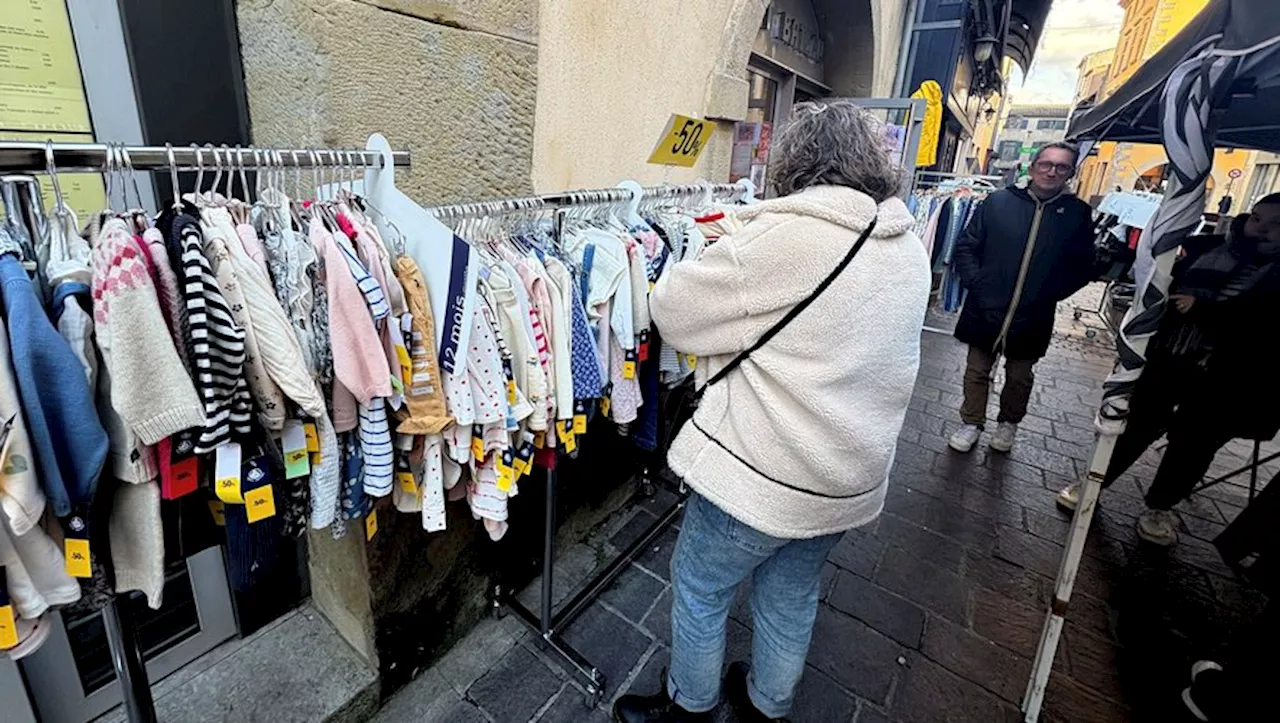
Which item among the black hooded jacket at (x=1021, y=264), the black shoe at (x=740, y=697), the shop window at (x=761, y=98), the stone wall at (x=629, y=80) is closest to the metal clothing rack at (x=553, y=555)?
the stone wall at (x=629, y=80)

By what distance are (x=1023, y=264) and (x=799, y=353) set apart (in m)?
A: 3.02

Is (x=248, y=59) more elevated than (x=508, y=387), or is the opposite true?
(x=248, y=59)

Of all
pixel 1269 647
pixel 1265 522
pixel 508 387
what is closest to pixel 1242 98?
pixel 1265 522

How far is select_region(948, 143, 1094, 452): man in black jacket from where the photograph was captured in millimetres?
3441

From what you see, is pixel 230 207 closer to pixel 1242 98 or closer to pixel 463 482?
pixel 463 482

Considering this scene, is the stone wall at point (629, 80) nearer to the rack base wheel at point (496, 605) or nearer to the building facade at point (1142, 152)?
the rack base wheel at point (496, 605)

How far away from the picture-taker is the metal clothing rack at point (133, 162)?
2.81 ft

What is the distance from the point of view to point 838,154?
138 centimetres

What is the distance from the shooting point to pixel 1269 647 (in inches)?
73.9

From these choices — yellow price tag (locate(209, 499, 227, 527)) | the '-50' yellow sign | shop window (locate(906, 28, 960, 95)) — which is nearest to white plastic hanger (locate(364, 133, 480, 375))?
yellow price tag (locate(209, 499, 227, 527))

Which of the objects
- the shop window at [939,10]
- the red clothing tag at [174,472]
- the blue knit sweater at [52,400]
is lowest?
the red clothing tag at [174,472]

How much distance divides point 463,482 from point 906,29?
292 inches

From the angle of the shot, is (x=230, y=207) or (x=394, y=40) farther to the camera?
(x=394, y=40)

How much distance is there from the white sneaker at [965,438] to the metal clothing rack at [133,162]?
4.11 meters
